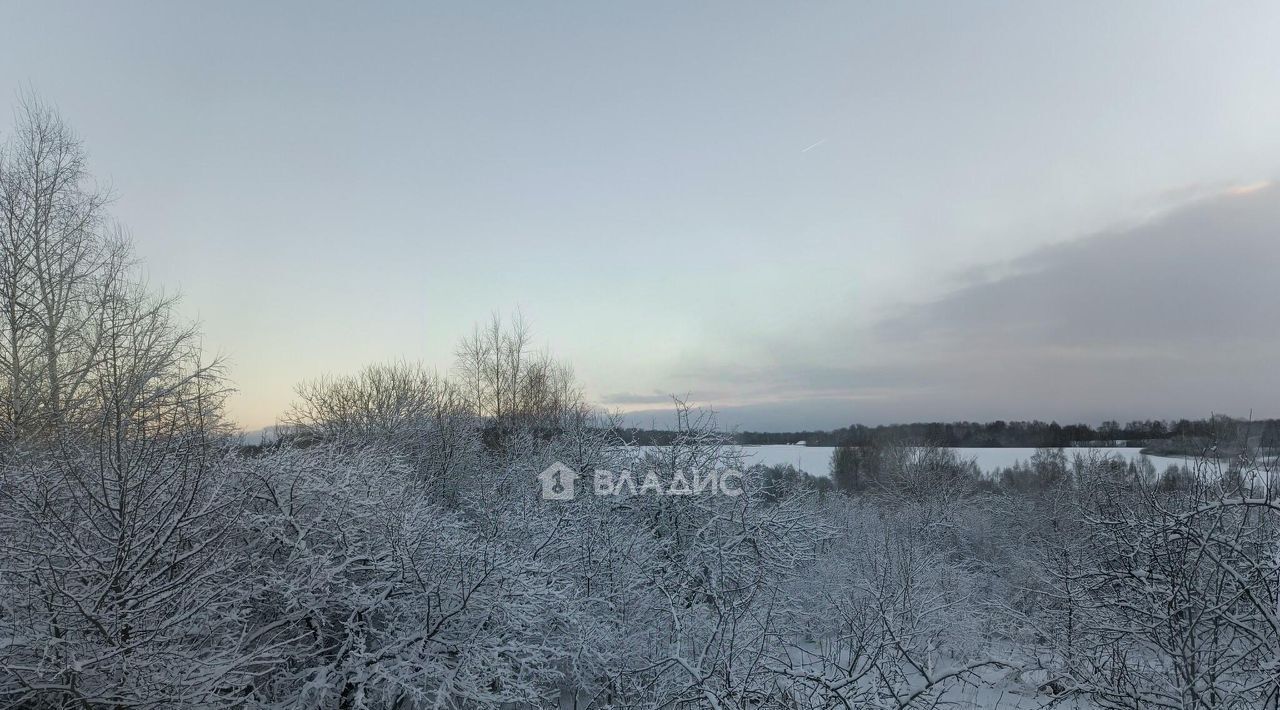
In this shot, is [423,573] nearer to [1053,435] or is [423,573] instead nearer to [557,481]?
[557,481]

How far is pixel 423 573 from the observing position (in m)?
9.22

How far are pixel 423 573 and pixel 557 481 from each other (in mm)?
6564

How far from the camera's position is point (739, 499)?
1584cm

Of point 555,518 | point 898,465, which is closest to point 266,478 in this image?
point 555,518

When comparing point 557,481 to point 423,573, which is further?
point 557,481

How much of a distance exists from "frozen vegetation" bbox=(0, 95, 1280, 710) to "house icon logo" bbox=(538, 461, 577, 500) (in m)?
0.22

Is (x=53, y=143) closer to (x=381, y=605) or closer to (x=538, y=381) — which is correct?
(x=381, y=605)

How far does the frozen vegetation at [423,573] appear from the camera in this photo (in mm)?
5863

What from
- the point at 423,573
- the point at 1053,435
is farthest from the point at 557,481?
the point at 1053,435

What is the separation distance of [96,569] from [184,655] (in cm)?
115

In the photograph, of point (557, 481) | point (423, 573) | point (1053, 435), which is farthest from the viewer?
point (1053, 435)

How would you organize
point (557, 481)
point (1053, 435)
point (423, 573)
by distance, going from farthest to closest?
point (1053, 435) < point (557, 481) < point (423, 573)

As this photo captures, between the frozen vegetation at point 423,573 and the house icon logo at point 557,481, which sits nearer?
the frozen vegetation at point 423,573

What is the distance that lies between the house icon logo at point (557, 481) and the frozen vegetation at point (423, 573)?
0.22 meters
